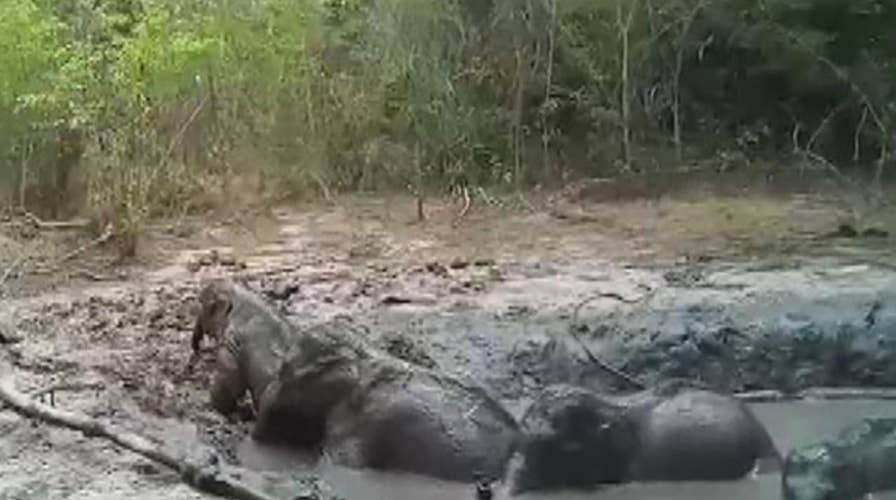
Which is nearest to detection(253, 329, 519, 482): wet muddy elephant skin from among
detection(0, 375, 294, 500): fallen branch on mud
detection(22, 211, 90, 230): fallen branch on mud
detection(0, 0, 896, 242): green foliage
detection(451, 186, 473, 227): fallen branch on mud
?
detection(0, 375, 294, 500): fallen branch on mud

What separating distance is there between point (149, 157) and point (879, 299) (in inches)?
265

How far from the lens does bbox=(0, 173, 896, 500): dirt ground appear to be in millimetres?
8734

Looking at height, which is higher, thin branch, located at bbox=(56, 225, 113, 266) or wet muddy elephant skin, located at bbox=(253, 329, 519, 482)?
wet muddy elephant skin, located at bbox=(253, 329, 519, 482)

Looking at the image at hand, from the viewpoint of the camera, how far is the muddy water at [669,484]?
25.6ft

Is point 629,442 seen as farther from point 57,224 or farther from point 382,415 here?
point 57,224

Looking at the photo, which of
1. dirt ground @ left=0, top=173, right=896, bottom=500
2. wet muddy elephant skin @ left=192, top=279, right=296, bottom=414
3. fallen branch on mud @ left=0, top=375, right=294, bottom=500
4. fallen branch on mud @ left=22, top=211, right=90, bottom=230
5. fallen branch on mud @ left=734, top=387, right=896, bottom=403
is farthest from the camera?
fallen branch on mud @ left=22, top=211, right=90, bottom=230

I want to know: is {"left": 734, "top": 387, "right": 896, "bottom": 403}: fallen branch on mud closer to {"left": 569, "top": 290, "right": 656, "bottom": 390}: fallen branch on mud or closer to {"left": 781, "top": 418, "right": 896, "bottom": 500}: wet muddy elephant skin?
{"left": 569, "top": 290, "right": 656, "bottom": 390}: fallen branch on mud

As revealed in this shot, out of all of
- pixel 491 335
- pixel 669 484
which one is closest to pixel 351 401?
pixel 669 484

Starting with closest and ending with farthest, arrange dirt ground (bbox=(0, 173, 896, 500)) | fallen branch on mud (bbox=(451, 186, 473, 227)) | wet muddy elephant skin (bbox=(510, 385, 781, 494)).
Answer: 1. wet muddy elephant skin (bbox=(510, 385, 781, 494))
2. dirt ground (bbox=(0, 173, 896, 500))
3. fallen branch on mud (bbox=(451, 186, 473, 227))

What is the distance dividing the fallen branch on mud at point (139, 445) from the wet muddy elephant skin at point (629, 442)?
4.48 ft

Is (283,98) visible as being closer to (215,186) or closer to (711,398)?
(215,186)

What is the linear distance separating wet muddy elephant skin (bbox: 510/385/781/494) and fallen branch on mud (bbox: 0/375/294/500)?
137 cm

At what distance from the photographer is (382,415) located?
8.38 meters

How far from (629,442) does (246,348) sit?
237 centimetres
